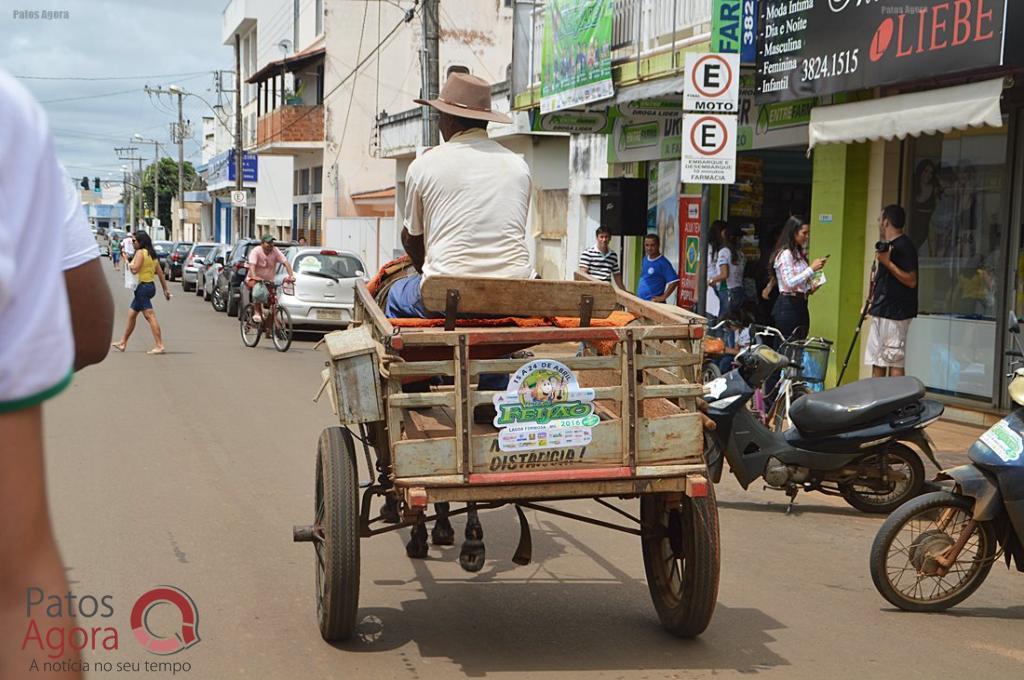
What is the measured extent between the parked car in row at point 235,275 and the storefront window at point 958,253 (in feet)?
52.4

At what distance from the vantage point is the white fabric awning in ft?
31.6

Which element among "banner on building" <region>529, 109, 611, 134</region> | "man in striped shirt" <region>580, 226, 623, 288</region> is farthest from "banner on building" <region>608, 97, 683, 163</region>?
"man in striped shirt" <region>580, 226, 623, 288</region>

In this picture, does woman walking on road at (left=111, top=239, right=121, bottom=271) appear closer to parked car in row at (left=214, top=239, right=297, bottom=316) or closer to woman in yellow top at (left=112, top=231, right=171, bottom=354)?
parked car in row at (left=214, top=239, right=297, bottom=316)

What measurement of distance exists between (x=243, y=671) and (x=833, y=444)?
4243mm

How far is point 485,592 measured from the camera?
241 inches

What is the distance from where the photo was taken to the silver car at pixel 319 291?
21016 millimetres

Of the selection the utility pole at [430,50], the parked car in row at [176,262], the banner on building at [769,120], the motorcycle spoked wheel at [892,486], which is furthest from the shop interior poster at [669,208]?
the parked car in row at [176,262]

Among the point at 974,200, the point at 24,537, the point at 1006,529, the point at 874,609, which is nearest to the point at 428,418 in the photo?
the point at 874,609

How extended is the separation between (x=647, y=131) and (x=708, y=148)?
27.3 feet

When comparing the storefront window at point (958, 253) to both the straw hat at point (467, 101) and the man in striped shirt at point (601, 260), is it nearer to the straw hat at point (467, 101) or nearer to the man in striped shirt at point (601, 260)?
the man in striped shirt at point (601, 260)

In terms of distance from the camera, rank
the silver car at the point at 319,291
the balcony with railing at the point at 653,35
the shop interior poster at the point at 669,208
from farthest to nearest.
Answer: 1. the silver car at the point at 319,291
2. the shop interior poster at the point at 669,208
3. the balcony with railing at the point at 653,35

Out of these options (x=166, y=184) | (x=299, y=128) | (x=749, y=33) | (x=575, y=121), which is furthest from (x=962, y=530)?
(x=166, y=184)

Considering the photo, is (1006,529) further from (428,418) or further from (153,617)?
(153,617)

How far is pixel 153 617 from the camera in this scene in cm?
558
